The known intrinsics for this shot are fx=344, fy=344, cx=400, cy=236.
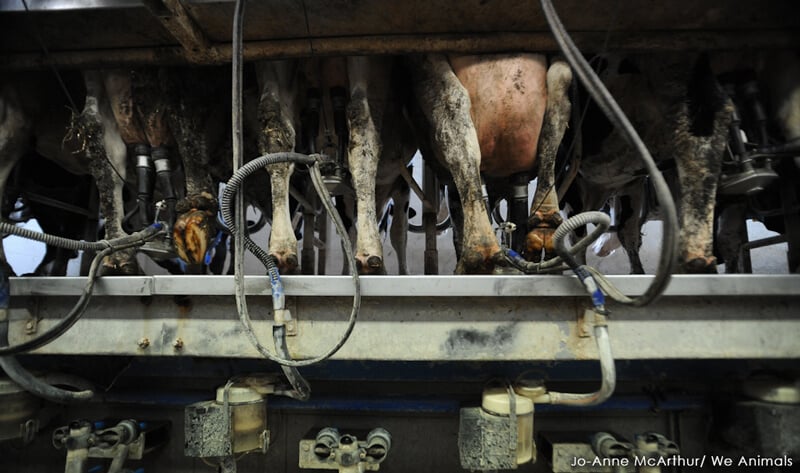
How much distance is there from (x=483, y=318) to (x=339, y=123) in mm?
820

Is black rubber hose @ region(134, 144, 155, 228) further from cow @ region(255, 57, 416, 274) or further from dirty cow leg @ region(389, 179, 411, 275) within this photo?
dirty cow leg @ region(389, 179, 411, 275)

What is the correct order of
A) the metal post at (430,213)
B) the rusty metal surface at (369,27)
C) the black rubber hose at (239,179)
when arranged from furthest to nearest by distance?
the metal post at (430,213)
the rusty metal surface at (369,27)
the black rubber hose at (239,179)

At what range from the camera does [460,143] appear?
3.37 feet

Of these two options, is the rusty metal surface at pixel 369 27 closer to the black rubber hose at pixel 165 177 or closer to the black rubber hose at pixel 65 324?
the black rubber hose at pixel 165 177

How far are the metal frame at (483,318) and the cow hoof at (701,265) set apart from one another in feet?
0.41

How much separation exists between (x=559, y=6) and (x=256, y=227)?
2.04 meters

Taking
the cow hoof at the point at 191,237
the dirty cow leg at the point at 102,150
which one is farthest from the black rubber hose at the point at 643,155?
the dirty cow leg at the point at 102,150

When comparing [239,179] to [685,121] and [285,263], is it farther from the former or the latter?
[685,121]

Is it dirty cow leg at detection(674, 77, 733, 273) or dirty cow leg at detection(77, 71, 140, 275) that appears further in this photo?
dirty cow leg at detection(77, 71, 140, 275)

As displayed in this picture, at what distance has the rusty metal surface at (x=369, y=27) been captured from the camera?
93 centimetres

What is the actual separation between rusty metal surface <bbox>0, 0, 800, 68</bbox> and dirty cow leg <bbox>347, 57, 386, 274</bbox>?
10cm

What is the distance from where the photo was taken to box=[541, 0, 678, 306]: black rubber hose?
1.67 ft

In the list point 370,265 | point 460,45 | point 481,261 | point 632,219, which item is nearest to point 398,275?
point 370,265

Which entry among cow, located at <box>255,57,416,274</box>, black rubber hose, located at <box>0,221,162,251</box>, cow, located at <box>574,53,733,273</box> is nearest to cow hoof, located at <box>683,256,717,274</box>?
cow, located at <box>574,53,733,273</box>
